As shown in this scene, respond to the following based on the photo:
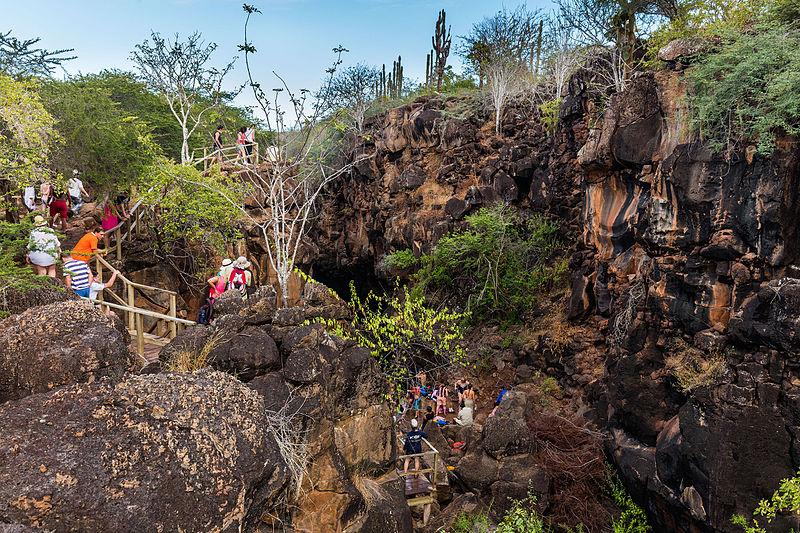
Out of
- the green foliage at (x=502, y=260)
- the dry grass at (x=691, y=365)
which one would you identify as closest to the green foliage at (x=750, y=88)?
the dry grass at (x=691, y=365)

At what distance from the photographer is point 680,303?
9.89 metres

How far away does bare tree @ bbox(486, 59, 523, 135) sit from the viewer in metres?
19.3

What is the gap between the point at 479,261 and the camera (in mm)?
17156

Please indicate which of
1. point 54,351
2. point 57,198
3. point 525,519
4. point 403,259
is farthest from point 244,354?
point 403,259

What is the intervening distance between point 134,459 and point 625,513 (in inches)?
392

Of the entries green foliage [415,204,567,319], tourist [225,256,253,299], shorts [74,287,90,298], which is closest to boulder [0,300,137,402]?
shorts [74,287,90,298]

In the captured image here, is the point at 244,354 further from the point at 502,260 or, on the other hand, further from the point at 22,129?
the point at 502,260

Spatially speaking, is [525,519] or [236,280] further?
[236,280]

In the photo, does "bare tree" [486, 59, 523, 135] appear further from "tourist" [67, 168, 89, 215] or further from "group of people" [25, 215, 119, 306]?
"group of people" [25, 215, 119, 306]

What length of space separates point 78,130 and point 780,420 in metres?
17.2

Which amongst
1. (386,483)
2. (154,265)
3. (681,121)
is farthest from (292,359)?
(154,265)

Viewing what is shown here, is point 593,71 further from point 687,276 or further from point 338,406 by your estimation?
point 338,406

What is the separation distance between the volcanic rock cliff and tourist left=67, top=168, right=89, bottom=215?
13.7m

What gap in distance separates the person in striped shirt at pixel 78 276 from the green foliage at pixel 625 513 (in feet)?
36.5
